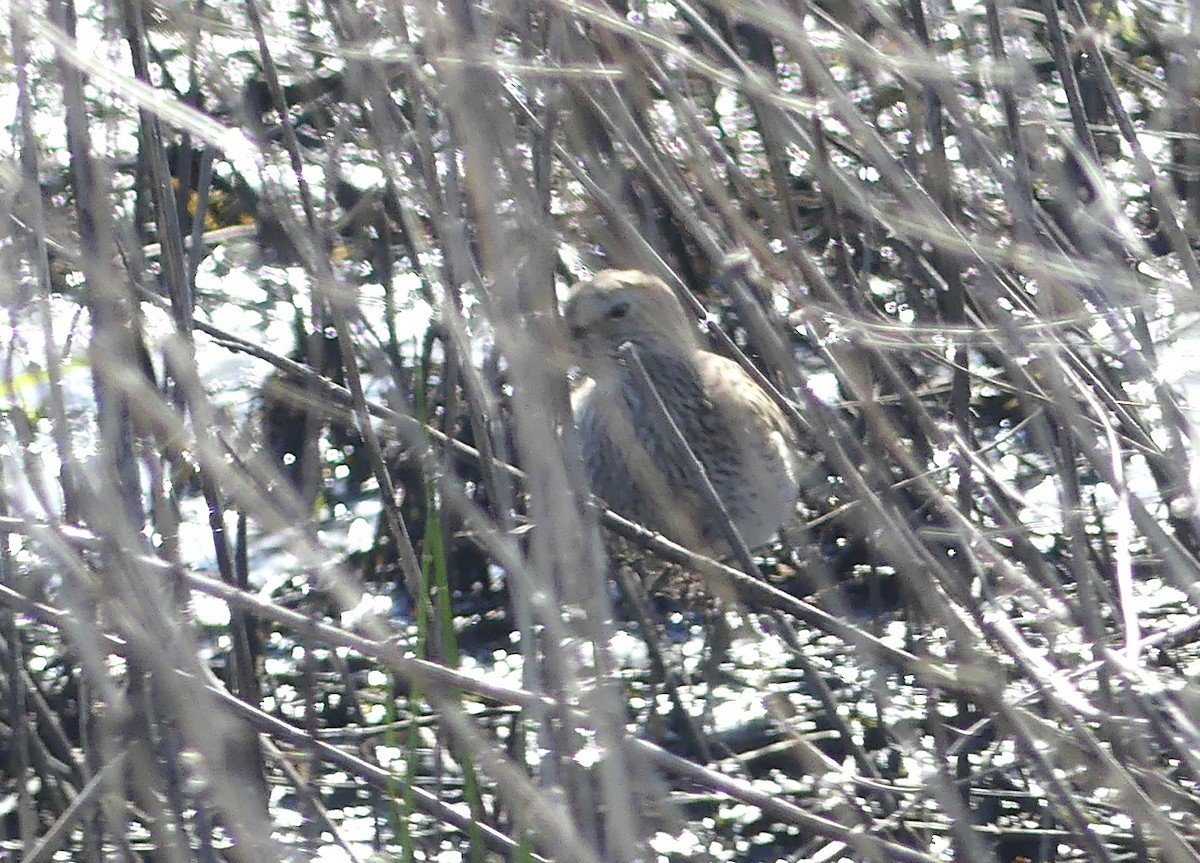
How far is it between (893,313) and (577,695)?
296 cm

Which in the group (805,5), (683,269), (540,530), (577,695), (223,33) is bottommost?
(577,695)

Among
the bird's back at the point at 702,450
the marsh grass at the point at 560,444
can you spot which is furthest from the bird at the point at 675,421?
the marsh grass at the point at 560,444

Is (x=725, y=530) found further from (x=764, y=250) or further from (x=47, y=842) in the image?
(x=47, y=842)

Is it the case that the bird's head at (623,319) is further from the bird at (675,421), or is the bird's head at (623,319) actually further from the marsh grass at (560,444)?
the marsh grass at (560,444)

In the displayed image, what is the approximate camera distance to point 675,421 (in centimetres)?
384

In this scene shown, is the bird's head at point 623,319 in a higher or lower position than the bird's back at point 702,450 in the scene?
higher

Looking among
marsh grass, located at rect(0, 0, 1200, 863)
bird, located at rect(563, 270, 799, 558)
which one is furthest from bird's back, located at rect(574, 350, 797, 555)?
marsh grass, located at rect(0, 0, 1200, 863)

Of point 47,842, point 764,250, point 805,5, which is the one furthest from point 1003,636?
point 47,842

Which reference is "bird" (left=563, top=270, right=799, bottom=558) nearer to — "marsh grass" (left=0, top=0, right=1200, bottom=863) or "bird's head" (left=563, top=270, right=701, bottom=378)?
"bird's head" (left=563, top=270, right=701, bottom=378)

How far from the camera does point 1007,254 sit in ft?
6.49

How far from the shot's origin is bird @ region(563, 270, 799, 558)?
12.0 ft

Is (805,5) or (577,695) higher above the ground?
(805,5)

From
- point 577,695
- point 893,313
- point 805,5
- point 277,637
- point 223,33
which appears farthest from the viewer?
point 893,313

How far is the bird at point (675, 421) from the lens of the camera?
3.65 meters
